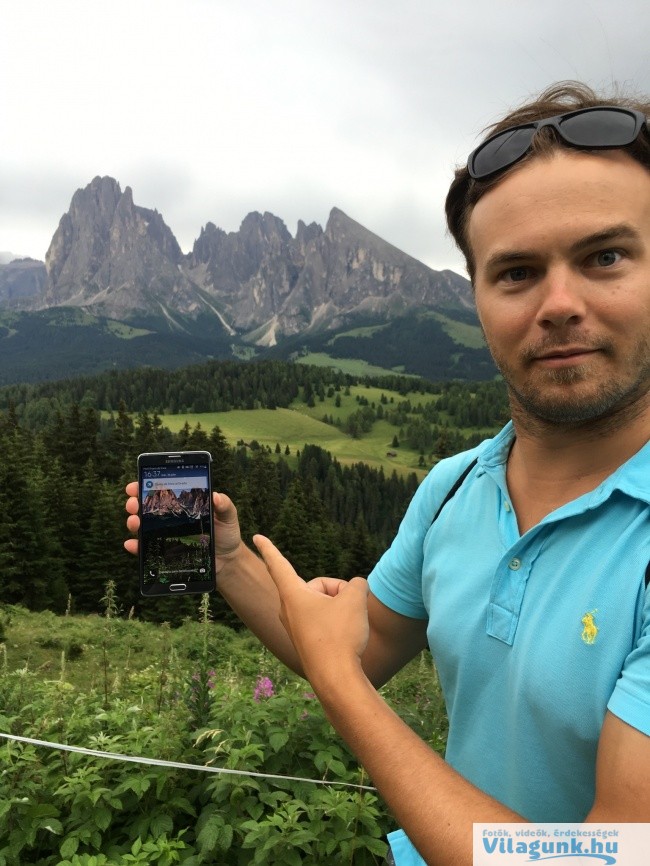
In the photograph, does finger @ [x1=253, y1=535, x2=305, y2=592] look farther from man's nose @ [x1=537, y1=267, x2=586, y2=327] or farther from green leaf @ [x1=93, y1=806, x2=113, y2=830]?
green leaf @ [x1=93, y1=806, x2=113, y2=830]

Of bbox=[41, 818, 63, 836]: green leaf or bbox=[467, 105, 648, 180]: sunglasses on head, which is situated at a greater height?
bbox=[467, 105, 648, 180]: sunglasses on head

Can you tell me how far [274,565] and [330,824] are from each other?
1.74m

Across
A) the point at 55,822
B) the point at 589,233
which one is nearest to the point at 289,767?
the point at 55,822

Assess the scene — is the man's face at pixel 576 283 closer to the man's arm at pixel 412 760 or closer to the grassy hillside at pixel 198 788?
the man's arm at pixel 412 760

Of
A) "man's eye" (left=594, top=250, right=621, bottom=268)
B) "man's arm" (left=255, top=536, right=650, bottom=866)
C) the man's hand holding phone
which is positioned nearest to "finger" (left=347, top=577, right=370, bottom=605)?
"man's arm" (left=255, top=536, right=650, bottom=866)

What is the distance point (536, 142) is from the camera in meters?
2.20

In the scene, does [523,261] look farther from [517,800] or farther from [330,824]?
[330,824]

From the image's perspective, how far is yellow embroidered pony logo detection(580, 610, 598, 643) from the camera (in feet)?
5.65

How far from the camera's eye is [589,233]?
6.39 ft

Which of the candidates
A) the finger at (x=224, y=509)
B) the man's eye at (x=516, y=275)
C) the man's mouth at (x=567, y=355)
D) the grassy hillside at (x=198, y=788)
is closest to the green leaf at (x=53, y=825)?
the grassy hillside at (x=198, y=788)

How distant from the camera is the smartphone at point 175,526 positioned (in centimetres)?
352

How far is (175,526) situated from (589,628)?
2.52 metres

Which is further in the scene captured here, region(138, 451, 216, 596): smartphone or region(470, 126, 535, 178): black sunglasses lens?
region(138, 451, 216, 596): smartphone

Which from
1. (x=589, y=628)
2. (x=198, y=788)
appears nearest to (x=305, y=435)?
(x=198, y=788)
